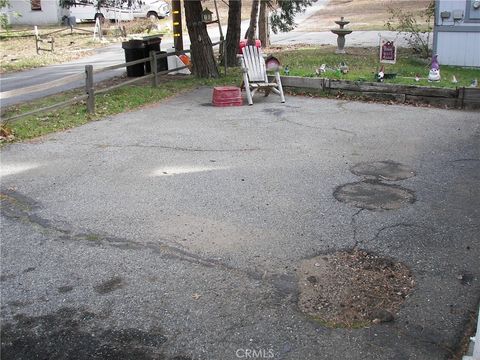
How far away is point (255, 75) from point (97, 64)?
341 inches

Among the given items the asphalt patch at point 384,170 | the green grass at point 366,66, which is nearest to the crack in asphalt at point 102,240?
the asphalt patch at point 384,170

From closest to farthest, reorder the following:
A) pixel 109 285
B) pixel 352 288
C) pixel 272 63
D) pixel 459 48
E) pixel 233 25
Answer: pixel 352 288 → pixel 109 285 → pixel 272 63 → pixel 459 48 → pixel 233 25

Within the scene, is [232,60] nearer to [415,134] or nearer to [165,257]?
[415,134]

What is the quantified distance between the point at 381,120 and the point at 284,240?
194 inches

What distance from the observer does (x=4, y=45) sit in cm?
2428

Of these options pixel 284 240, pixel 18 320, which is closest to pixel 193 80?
pixel 284 240

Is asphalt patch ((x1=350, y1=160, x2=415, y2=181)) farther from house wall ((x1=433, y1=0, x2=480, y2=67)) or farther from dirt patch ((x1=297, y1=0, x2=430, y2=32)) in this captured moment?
dirt patch ((x1=297, y1=0, x2=430, y2=32))

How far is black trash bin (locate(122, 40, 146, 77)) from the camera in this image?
13.3 m

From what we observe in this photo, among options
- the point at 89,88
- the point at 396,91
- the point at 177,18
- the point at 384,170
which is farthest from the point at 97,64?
the point at 384,170

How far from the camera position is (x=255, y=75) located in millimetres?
11016

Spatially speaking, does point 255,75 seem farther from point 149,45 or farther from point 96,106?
point 149,45

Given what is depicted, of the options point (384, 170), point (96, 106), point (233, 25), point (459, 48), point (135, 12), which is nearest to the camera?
point (384, 170)

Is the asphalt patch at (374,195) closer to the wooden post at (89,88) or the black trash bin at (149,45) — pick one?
the wooden post at (89,88)

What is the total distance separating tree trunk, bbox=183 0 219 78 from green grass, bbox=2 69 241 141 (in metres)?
0.29
